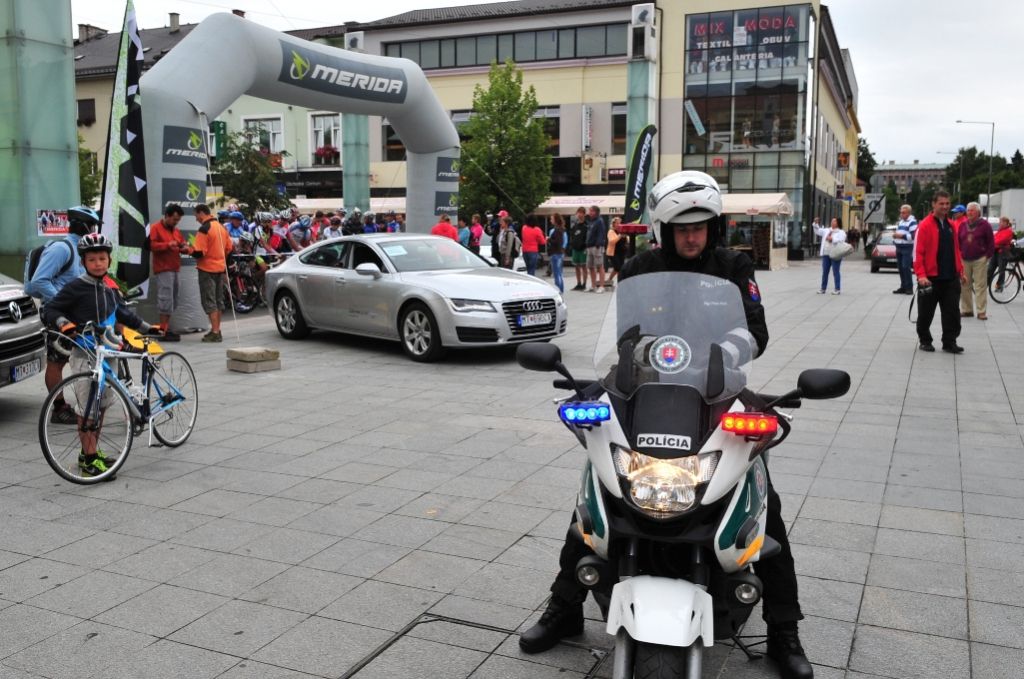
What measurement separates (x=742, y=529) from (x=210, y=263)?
35.8 ft

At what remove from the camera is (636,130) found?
2972 centimetres

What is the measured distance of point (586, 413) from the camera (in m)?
2.79

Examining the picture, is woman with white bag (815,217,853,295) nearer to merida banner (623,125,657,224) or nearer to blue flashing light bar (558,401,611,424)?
merida banner (623,125,657,224)

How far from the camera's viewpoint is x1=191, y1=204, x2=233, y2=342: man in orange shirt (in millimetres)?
12531

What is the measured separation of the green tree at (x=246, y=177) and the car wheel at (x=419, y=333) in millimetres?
14925

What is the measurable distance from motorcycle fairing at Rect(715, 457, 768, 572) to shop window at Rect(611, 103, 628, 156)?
146 ft

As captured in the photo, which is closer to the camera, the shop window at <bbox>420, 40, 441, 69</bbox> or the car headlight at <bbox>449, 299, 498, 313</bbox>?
the car headlight at <bbox>449, 299, 498, 313</bbox>

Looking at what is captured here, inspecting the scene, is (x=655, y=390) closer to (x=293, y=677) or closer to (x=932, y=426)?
(x=293, y=677)

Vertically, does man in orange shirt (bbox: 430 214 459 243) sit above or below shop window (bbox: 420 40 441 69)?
below

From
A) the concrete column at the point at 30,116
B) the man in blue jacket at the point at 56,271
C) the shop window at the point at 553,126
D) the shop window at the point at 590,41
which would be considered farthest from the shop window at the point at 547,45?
the man in blue jacket at the point at 56,271

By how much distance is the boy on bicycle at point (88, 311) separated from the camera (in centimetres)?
588

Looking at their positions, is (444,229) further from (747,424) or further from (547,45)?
(547,45)

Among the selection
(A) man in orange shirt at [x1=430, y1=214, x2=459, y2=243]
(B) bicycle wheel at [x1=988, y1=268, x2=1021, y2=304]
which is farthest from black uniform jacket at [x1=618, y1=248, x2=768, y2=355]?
(B) bicycle wheel at [x1=988, y1=268, x2=1021, y2=304]

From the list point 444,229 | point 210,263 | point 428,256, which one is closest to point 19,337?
point 210,263
